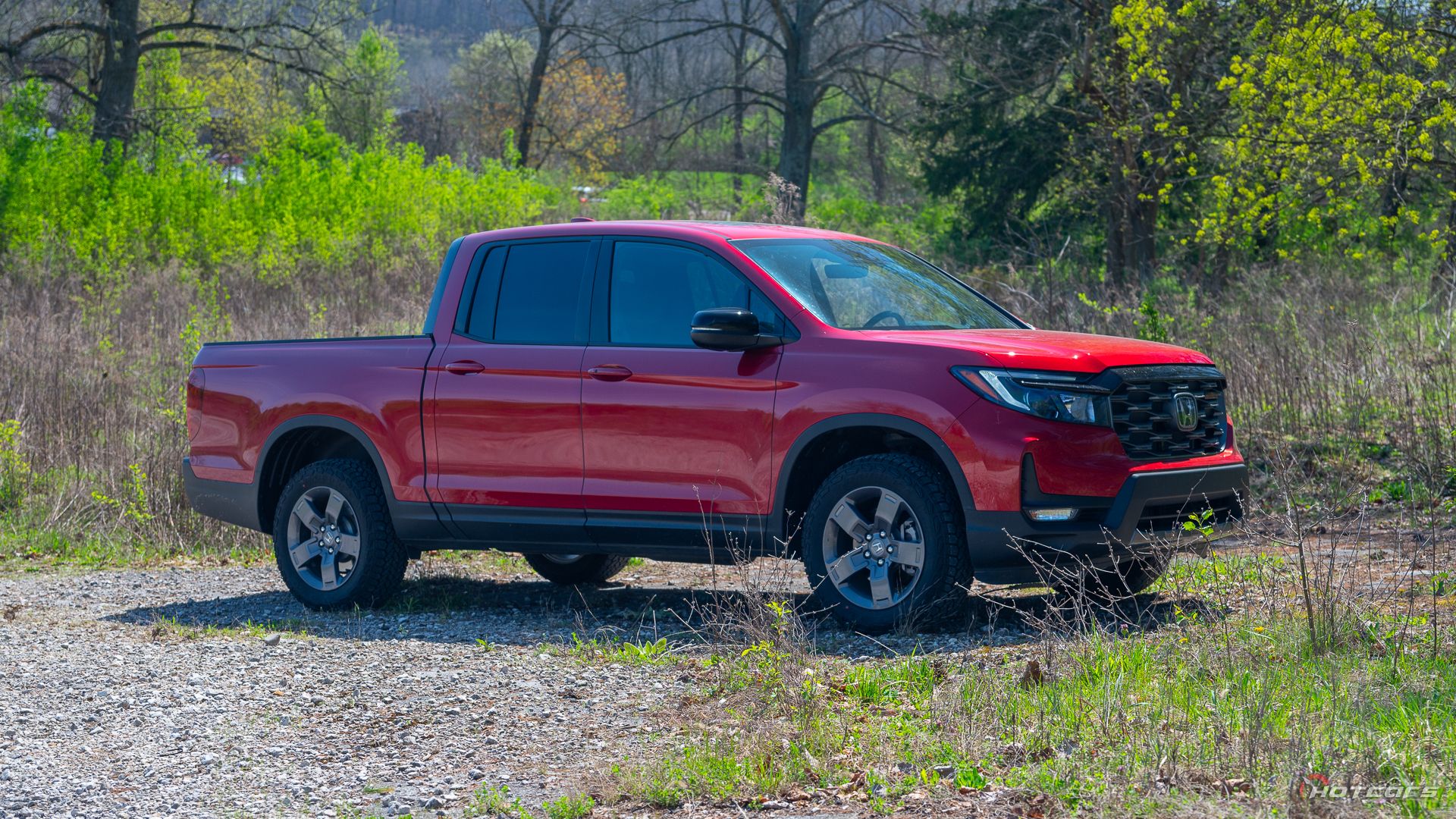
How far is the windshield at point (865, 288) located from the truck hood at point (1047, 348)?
0.18 meters

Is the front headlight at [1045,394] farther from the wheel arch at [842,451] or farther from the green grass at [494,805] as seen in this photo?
the green grass at [494,805]

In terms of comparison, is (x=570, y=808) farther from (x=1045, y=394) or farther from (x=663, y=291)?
(x=663, y=291)

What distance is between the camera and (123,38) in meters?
30.2

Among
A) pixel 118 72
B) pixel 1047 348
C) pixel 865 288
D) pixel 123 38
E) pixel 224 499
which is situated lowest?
pixel 224 499

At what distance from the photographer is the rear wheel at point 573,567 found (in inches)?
365

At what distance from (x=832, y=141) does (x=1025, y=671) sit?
4951 cm

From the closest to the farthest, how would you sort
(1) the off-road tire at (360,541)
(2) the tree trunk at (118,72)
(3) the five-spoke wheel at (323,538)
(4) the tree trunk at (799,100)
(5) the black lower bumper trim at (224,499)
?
(1) the off-road tire at (360,541)
(3) the five-spoke wheel at (323,538)
(5) the black lower bumper trim at (224,499)
(2) the tree trunk at (118,72)
(4) the tree trunk at (799,100)

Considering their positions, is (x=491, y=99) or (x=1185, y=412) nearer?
(x=1185, y=412)

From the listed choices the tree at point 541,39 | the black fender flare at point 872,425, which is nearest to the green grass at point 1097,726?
the black fender flare at point 872,425

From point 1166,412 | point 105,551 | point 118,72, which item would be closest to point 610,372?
point 1166,412

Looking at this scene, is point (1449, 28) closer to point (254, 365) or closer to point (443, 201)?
point (254, 365)

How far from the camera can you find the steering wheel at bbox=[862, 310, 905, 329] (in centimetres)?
716

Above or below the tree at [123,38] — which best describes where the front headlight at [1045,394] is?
below

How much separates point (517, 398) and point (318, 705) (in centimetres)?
217
